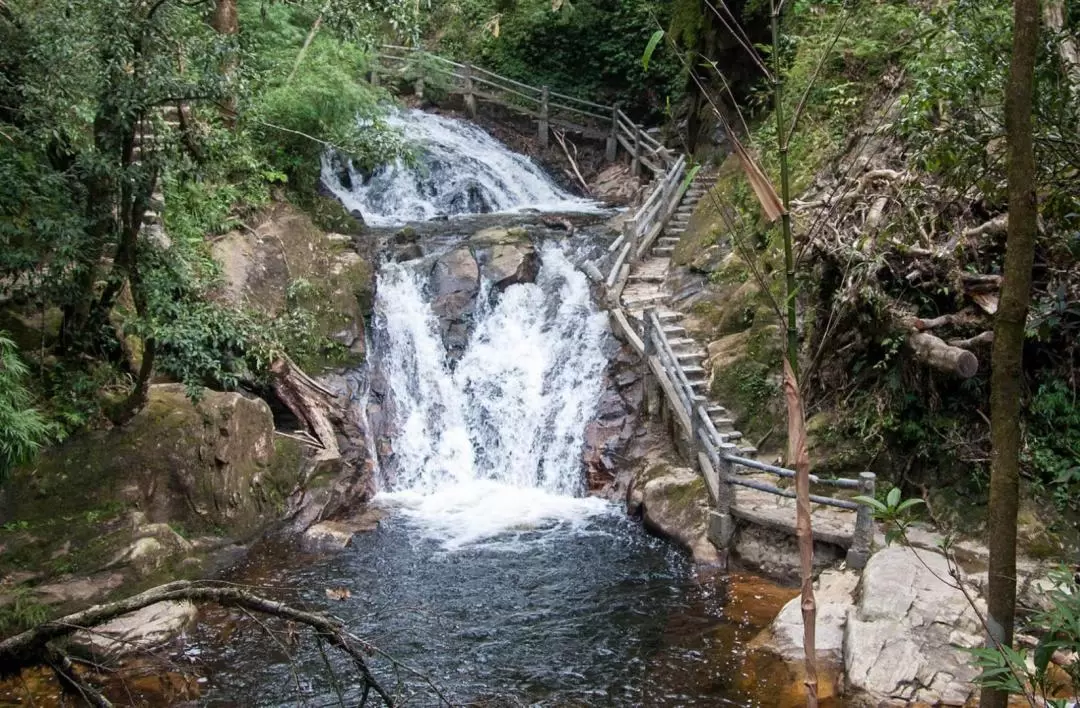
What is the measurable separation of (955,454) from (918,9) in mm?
7055

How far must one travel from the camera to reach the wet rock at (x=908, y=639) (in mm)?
6445

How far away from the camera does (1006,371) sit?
9.62 ft

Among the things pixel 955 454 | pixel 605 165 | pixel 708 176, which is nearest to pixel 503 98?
pixel 605 165

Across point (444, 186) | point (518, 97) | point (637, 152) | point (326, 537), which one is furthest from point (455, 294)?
point (518, 97)

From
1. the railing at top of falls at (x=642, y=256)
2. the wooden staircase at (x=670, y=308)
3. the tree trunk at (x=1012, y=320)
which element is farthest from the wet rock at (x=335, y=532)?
the tree trunk at (x=1012, y=320)

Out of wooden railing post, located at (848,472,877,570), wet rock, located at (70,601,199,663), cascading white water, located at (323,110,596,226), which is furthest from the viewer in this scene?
cascading white water, located at (323,110,596,226)

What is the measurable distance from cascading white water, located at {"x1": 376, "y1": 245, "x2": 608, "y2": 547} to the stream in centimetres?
3

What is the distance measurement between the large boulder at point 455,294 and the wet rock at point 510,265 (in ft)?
0.99

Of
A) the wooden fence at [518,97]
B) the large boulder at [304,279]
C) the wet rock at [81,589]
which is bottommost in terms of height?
the wet rock at [81,589]

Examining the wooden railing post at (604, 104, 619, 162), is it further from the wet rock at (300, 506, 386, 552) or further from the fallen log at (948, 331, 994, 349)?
the fallen log at (948, 331, 994, 349)

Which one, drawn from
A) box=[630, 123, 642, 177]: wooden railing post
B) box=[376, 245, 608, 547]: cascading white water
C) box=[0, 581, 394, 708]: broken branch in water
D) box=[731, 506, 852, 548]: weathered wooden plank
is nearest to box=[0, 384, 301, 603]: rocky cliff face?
box=[376, 245, 608, 547]: cascading white water

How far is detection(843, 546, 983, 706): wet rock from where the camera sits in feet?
21.1

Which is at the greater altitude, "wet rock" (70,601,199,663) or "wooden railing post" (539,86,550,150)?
"wooden railing post" (539,86,550,150)

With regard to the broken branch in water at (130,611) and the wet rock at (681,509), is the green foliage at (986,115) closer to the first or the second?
the broken branch in water at (130,611)
